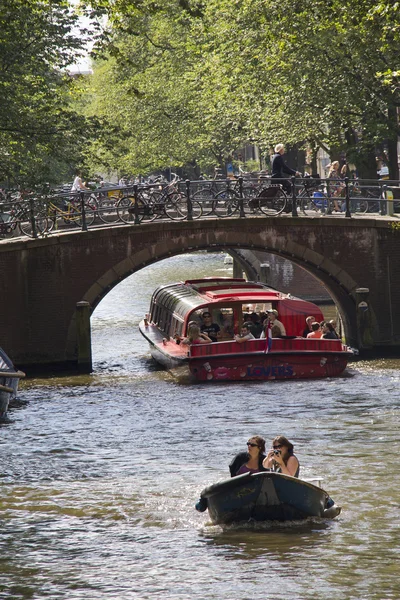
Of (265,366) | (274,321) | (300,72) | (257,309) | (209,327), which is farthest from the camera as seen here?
(300,72)

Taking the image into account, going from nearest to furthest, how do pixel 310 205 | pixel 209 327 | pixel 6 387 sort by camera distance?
1. pixel 6 387
2. pixel 209 327
3. pixel 310 205

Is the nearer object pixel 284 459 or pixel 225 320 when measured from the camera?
pixel 284 459

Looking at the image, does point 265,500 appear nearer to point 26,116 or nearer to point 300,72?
point 26,116

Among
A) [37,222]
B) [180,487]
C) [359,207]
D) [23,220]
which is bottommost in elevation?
[180,487]

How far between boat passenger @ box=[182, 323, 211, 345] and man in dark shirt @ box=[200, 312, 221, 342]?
36 cm

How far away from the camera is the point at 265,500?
52.0 feet

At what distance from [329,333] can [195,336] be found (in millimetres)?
3055

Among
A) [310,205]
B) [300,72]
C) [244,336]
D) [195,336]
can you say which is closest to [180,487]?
[244,336]

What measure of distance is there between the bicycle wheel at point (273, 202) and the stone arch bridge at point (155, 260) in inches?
17.6

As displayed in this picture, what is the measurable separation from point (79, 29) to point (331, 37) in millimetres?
9446

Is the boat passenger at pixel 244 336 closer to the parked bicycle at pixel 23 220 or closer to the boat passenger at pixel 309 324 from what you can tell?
the boat passenger at pixel 309 324

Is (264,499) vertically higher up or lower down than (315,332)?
lower down

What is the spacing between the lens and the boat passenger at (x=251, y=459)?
15898mm

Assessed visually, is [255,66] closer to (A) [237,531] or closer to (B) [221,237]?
(B) [221,237]
